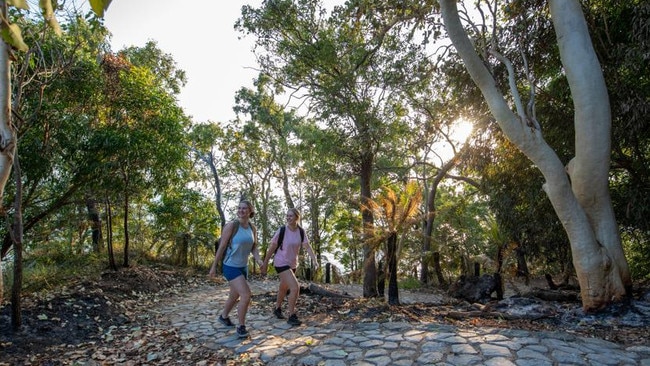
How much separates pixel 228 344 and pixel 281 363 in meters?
1.09

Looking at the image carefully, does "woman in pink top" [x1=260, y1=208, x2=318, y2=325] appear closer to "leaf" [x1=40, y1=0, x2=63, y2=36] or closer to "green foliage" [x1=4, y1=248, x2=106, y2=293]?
"leaf" [x1=40, y1=0, x2=63, y2=36]

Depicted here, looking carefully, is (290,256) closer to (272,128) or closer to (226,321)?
(226,321)

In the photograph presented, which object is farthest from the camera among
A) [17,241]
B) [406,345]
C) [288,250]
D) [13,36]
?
[288,250]

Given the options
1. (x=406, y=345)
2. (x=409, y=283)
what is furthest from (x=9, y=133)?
(x=409, y=283)

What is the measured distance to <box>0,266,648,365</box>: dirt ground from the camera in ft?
16.2

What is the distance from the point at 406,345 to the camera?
4.64 meters

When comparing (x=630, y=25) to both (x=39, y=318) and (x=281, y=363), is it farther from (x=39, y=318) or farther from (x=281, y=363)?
(x=39, y=318)

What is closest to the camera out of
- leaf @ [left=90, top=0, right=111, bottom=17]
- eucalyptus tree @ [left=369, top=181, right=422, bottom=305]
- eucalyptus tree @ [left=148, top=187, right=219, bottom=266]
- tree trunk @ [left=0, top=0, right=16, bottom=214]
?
leaf @ [left=90, top=0, right=111, bottom=17]

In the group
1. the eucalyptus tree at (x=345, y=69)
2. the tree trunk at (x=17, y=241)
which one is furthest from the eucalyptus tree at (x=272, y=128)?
the tree trunk at (x=17, y=241)

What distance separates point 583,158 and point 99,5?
7.25 m

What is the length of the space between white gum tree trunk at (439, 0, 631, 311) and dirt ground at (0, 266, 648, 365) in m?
0.81

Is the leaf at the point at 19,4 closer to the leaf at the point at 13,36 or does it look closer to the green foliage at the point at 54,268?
the leaf at the point at 13,36

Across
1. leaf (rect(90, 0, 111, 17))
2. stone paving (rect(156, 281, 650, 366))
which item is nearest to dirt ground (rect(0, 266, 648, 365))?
stone paving (rect(156, 281, 650, 366))

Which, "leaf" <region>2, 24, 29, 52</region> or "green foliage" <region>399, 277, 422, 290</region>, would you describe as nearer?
"leaf" <region>2, 24, 29, 52</region>
